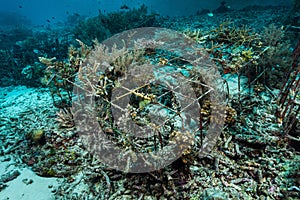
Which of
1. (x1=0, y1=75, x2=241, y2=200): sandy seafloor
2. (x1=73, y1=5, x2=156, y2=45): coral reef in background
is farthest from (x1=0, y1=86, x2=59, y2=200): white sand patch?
(x1=73, y1=5, x2=156, y2=45): coral reef in background

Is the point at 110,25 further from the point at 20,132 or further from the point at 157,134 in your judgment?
the point at 157,134

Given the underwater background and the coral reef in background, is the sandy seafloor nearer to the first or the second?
the underwater background

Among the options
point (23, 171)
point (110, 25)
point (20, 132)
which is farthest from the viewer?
point (110, 25)

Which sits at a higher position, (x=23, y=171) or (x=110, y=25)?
(x=110, y=25)

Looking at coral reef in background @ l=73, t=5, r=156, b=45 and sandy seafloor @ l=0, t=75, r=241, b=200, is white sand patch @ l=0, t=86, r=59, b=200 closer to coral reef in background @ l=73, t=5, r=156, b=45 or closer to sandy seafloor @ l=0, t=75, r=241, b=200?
sandy seafloor @ l=0, t=75, r=241, b=200

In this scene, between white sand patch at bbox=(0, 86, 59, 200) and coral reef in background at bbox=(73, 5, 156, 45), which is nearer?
white sand patch at bbox=(0, 86, 59, 200)

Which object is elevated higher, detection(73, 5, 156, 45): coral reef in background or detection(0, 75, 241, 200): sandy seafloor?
detection(73, 5, 156, 45): coral reef in background

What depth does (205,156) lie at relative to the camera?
10.9ft

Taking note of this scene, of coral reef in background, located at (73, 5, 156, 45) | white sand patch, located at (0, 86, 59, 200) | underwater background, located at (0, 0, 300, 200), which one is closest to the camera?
underwater background, located at (0, 0, 300, 200)

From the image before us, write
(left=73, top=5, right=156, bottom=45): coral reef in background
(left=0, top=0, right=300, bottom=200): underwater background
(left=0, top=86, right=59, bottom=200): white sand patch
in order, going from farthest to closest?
(left=73, top=5, right=156, bottom=45): coral reef in background, (left=0, top=86, right=59, bottom=200): white sand patch, (left=0, top=0, right=300, bottom=200): underwater background

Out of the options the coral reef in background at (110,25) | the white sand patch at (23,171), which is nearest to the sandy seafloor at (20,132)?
the white sand patch at (23,171)

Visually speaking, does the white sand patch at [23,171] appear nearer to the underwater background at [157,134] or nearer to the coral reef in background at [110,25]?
the underwater background at [157,134]

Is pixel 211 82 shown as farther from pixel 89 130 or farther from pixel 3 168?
pixel 3 168

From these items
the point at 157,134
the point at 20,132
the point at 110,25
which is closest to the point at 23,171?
the point at 20,132
